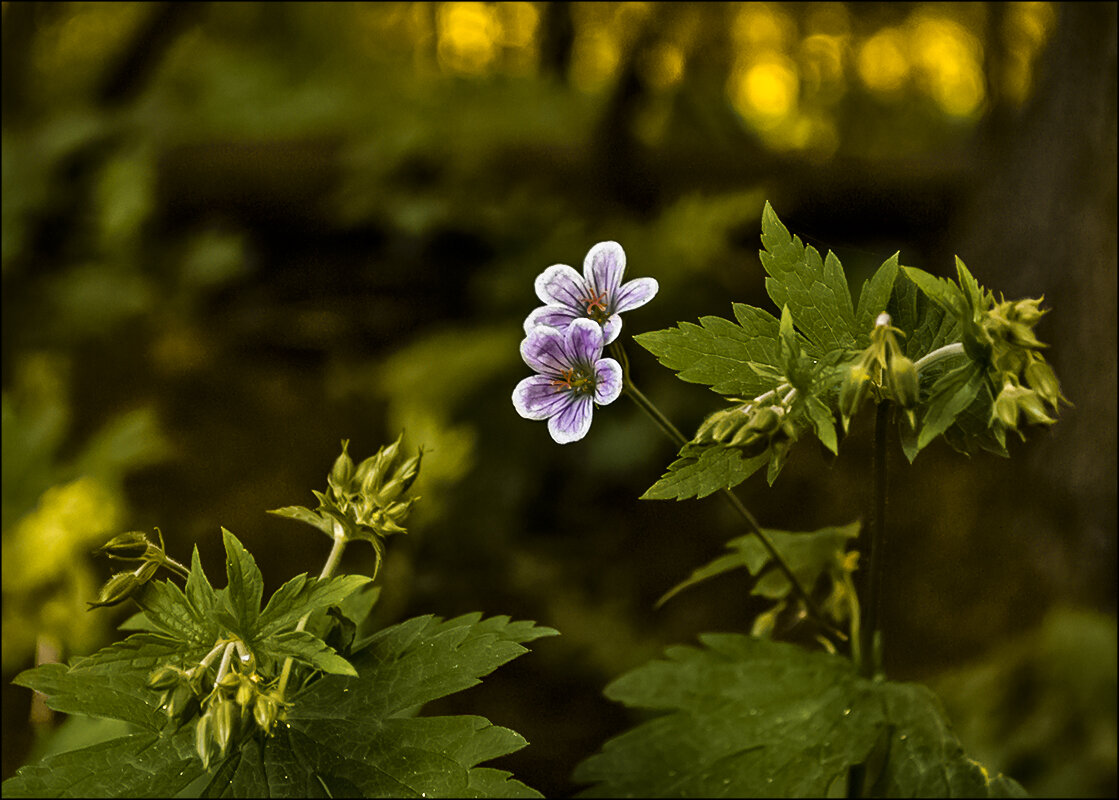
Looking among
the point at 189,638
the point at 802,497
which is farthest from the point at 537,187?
the point at 189,638

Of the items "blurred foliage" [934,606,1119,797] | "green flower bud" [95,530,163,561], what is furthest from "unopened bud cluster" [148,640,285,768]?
"blurred foliage" [934,606,1119,797]

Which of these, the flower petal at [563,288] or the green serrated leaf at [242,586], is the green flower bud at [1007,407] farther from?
the green serrated leaf at [242,586]

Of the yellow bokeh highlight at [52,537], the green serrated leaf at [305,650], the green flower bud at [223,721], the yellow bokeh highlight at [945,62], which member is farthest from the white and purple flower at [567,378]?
the yellow bokeh highlight at [945,62]

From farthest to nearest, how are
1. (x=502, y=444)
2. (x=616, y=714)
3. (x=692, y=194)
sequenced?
1. (x=692, y=194)
2. (x=502, y=444)
3. (x=616, y=714)

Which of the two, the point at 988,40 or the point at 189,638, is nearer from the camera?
the point at 189,638

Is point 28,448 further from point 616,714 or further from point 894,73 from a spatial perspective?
point 894,73
